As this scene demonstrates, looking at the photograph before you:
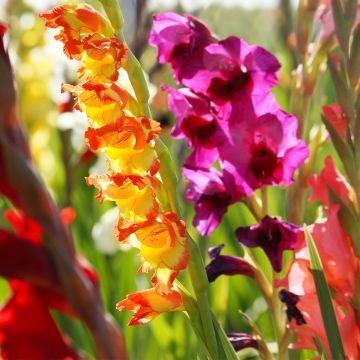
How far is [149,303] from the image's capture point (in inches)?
24.3

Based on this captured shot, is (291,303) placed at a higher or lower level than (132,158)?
lower

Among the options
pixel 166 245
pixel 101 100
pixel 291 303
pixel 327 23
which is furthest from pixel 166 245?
pixel 327 23

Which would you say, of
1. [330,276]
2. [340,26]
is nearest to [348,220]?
[330,276]

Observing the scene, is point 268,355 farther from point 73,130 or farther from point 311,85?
point 73,130

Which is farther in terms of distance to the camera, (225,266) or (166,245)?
(225,266)

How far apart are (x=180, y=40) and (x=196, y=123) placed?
9 centimetres

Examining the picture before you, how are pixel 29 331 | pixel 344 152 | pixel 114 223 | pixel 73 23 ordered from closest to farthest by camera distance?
pixel 29 331 < pixel 73 23 < pixel 344 152 < pixel 114 223

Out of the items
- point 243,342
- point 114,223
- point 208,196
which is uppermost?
point 208,196

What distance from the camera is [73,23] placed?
583 millimetres

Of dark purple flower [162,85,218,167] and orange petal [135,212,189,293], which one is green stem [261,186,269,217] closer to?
dark purple flower [162,85,218,167]

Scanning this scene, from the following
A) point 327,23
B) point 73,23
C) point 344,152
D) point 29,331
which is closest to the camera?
point 29,331

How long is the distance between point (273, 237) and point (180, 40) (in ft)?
0.65

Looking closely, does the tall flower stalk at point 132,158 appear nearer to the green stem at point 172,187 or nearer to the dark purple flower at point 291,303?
the green stem at point 172,187

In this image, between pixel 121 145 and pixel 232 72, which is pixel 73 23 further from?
pixel 232 72
